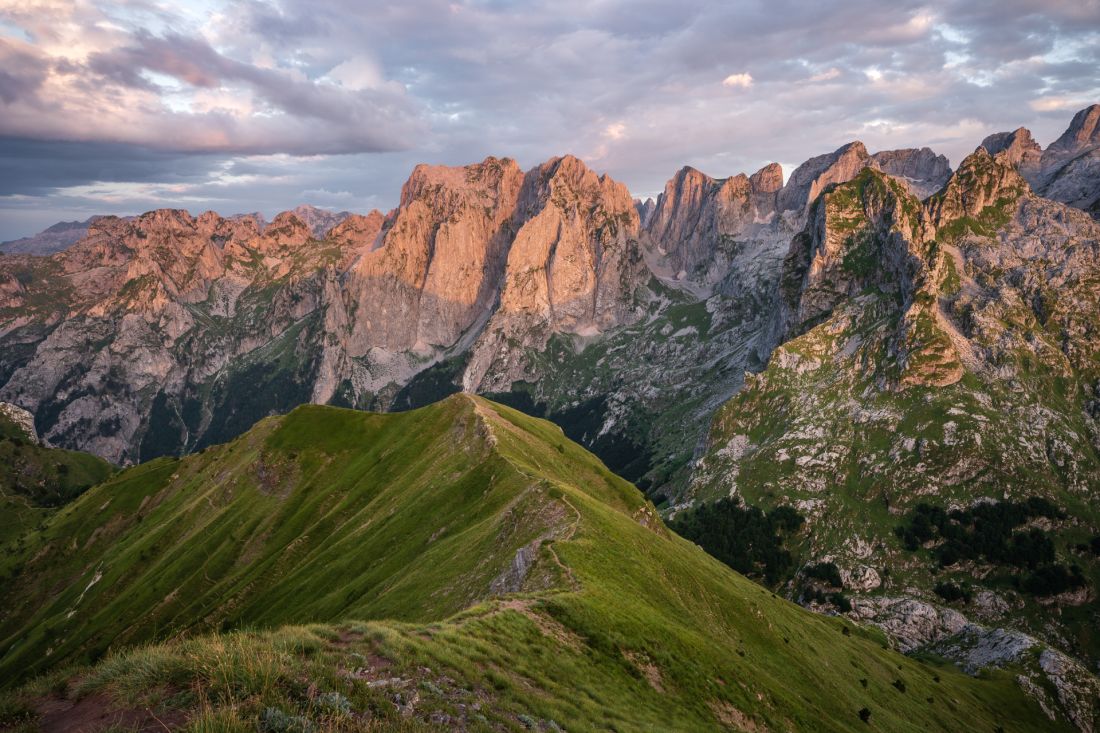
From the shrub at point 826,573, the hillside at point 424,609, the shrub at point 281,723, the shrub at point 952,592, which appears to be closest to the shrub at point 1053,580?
the shrub at point 952,592

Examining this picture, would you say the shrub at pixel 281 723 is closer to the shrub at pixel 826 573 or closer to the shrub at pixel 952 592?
the shrub at pixel 826 573

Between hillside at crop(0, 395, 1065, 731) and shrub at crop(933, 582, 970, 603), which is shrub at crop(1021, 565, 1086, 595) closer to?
shrub at crop(933, 582, 970, 603)

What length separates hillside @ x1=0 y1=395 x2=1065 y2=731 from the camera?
649 inches

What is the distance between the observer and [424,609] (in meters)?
50.4

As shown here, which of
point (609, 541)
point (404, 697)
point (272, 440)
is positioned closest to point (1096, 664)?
point (609, 541)

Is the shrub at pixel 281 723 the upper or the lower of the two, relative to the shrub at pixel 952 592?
upper

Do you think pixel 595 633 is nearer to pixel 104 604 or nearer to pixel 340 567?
pixel 340 567

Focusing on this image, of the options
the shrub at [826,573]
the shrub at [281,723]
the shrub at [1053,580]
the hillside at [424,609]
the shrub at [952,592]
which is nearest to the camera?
the shrub at [281,723]

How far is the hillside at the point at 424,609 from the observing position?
1648 cm

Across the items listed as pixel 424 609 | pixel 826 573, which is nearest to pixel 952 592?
pixel 826 573

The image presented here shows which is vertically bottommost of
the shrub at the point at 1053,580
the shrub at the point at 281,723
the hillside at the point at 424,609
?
the shrub at the point at 1053,580

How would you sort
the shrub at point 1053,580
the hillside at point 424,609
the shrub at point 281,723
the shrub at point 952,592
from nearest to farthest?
the shrub at point 281,723 < the hillside at point 424,609 < the shrub at point 1053,580 < the shrub at point 952,592

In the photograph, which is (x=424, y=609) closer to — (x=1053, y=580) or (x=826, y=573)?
A: (x=826, y=573)

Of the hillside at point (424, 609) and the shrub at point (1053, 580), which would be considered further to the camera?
the shrub at point (1053, 580)
